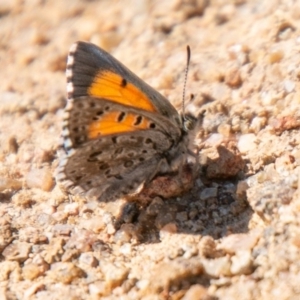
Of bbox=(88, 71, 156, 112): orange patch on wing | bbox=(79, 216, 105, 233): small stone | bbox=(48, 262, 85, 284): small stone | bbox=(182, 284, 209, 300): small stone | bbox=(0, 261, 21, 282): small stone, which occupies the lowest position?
bbox=(182, 284, 209, 300): small stone

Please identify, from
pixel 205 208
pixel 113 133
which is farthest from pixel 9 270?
pixel 205 208

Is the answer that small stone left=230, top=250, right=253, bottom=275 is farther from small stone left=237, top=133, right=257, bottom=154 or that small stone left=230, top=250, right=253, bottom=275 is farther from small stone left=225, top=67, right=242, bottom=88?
small stone left=225, top=67, right=242, bottom=88

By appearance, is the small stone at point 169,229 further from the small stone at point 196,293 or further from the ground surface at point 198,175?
the small stone at point 196,293

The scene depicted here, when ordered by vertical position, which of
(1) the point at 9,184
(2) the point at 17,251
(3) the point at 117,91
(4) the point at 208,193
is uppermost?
(3) the point at 117,91

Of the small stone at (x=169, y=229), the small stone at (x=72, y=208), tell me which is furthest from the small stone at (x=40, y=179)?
the small stone at (x=169, y=229)

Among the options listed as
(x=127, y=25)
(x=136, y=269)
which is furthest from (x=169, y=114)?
(x=127, y=25)

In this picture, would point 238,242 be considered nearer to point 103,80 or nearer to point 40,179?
point 103,80

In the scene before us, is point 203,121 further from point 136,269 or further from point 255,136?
point 136,269

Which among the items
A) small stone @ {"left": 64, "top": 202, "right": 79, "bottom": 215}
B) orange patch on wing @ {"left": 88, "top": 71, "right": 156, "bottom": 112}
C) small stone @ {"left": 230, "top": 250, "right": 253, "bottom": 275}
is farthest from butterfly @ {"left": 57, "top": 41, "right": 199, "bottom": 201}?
small stone @ {"left": 230, "top": 250, "right": 253, "bottom": 275}
